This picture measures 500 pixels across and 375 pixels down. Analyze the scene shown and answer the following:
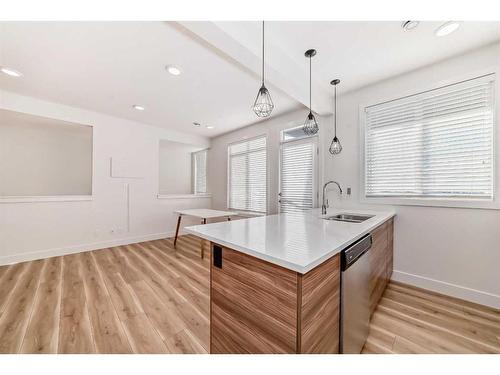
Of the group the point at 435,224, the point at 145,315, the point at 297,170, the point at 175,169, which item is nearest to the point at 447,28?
the point at 435,224

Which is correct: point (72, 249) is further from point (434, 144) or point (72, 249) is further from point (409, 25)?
point (434, 144)

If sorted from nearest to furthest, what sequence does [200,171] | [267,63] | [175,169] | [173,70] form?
[267,63], [173,70], [200,171], [175,169]

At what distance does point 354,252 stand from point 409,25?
198 centimetres

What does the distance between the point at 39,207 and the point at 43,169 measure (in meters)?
1.81

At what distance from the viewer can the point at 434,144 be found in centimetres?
227

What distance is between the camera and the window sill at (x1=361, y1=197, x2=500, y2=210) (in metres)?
1.98

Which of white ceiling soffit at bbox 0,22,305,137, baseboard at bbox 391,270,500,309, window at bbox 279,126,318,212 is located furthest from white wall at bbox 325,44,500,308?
white ceiling soffit at bbox 0,22,305,137

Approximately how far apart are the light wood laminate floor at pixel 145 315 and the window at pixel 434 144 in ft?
4.04

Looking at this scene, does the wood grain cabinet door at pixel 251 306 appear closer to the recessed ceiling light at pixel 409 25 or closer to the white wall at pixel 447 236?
the recessed ceiling light at pixel 409 25
